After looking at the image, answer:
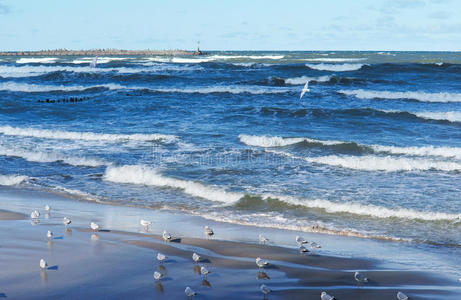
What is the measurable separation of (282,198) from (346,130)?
790cm

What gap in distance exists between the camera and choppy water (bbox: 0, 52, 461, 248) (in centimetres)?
841

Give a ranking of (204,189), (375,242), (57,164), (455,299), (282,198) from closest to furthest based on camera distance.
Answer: (455,299)
(375,242)
(282,198)
(204,189)
(57,164)

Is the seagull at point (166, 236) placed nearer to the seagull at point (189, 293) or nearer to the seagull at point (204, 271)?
the seagull at point (204, 271)

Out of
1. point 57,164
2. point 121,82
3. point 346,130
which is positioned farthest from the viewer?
point 121,82

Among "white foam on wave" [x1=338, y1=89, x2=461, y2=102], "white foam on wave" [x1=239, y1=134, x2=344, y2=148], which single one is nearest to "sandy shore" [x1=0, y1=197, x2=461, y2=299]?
"white foam on wave" [x1=239, y1=134, x2=344, y2=148]

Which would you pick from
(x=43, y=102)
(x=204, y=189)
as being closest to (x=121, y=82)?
(x=43, y=102)

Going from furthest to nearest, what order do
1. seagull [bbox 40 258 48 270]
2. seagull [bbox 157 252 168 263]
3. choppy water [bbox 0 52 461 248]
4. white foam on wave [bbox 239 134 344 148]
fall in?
white foam on wave [bbox 239 134 344 148], choppy water [bbox 0 52 461 248], seagull [bbox 157 252 168 263], seagull [bbox 40 258 48 270]

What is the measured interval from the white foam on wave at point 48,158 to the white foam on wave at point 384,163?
477cm

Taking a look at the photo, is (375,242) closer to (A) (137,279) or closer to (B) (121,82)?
(A) (137,279)

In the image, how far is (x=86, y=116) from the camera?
66.8 feet

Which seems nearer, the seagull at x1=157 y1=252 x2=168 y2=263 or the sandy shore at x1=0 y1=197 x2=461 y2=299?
the sandy shore at x1=0 y1=197 x2=461 y2=299

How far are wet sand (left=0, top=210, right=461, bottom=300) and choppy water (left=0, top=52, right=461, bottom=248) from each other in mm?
1560

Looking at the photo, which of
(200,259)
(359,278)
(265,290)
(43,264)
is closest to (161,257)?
(200,259)

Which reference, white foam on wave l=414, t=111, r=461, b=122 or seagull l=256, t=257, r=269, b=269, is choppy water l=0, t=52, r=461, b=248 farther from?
seagull l=256, t=257, r=269, b=269
